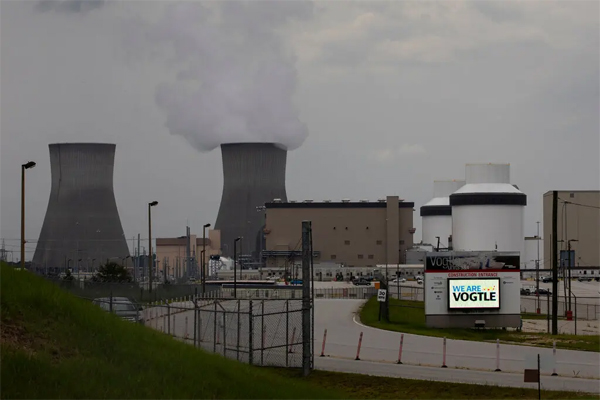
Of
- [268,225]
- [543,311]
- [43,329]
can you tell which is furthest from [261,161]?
[43,329]

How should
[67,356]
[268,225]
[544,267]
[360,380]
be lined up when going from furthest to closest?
1. [544,267]
2. [268,225]
3. [360,380]
4. [67,356]

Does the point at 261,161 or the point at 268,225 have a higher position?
the point at 261,161

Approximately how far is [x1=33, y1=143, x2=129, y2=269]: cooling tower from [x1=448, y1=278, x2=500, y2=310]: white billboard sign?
66.2 metres

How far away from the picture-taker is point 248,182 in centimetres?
11575

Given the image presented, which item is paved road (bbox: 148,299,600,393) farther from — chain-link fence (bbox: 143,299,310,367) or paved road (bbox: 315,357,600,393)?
chain-link fence (bbox: 143,299,310,367)

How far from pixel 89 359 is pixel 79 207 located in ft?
291

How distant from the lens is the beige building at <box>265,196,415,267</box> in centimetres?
12588

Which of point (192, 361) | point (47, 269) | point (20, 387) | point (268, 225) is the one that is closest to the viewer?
point (20, 387)

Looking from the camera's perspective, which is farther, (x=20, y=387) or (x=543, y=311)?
(x=543, y=311)

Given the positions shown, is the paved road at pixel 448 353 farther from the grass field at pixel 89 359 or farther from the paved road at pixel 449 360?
the grass field at pixel 89 359

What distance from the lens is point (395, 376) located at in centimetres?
2064

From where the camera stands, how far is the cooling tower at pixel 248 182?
114 meters

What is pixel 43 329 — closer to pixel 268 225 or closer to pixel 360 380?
pixel 360 380

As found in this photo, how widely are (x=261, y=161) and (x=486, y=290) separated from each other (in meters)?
80.8
